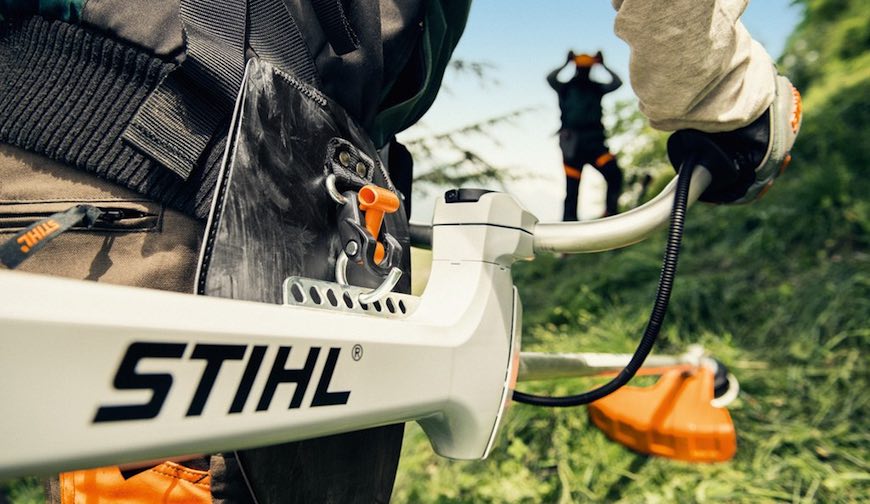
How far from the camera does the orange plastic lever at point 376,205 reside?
88 centimetres

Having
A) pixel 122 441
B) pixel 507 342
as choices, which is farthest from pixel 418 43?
pixel 122 441

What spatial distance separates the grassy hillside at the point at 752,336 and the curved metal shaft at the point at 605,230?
1.52 meters

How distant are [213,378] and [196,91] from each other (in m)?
0.49

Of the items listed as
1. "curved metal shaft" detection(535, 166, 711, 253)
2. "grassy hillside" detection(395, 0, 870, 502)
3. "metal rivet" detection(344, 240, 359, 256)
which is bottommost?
"grassy hillside" detection(395, 0, 870, 502)

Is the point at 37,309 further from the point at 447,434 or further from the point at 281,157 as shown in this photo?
the point at 447,434

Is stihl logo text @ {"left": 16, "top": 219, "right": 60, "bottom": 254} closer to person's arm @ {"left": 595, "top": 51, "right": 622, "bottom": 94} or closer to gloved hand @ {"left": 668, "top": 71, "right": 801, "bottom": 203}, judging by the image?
gloved hand @ {"left": 668, "top": 71, "right": 801, "bottom": 203}

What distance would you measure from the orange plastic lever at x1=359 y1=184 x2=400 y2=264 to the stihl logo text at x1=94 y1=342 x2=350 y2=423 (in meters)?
0.29

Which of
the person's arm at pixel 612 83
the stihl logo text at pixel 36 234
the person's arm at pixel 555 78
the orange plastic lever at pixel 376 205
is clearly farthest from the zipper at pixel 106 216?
the person's arm at pixel 612 83

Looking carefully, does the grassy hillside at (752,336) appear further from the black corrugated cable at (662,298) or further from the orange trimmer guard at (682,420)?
the black corrugated cable at (662,298)

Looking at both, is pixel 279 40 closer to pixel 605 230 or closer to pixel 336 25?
pixel 336 25

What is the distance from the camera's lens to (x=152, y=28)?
857 mm

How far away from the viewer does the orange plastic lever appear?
2.90 ft

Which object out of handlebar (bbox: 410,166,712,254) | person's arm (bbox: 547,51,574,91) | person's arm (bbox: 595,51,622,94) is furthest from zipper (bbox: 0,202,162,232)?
person's arm (bbox: 595,51,622,94)

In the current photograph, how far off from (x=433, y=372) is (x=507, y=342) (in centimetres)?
24
